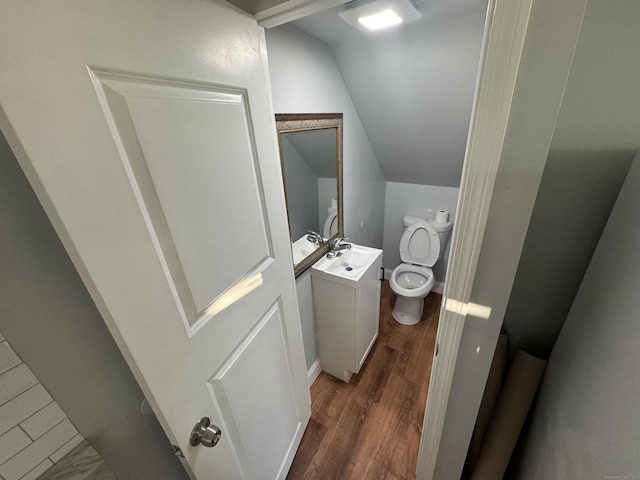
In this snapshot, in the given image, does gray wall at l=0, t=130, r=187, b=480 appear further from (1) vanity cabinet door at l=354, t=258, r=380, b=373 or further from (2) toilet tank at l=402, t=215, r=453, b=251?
(2) toilet tank at l=402, t=215, r=453, b=251

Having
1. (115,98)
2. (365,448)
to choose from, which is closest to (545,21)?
(115,98)

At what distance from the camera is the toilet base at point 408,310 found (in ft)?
7.20

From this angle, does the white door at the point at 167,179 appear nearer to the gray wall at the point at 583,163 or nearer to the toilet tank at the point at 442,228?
the gray wall at the point at 583,163

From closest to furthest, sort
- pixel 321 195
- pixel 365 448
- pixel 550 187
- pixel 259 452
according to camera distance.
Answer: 1. pixel 550 187
2. pixel 259 452
3. pixel 365 448
4. pixel 321 195

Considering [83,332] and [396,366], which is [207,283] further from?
[396,366]

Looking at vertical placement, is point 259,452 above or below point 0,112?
below

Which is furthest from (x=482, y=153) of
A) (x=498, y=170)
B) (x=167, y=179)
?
(x=167, y=179)

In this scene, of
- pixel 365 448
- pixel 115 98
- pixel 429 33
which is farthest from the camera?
pixel 365 448

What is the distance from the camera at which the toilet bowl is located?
6.81 feet

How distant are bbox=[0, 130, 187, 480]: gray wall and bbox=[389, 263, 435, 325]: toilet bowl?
1810 mm

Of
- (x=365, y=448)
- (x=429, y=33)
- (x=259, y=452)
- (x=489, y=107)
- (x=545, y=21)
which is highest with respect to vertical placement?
(x=429, y=33)

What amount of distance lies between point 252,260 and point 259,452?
78 cm

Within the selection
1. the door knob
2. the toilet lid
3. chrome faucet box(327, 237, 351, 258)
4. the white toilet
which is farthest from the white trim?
the toilet lid

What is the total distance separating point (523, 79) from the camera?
0.53 metres
